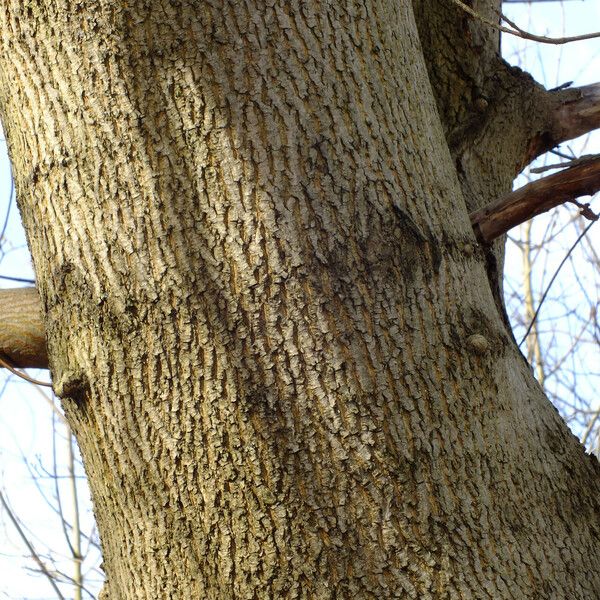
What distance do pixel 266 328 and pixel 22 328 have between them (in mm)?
681

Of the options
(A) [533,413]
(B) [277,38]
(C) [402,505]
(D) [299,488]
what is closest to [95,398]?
(D) [299,488]

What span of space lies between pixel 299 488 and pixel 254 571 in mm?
160

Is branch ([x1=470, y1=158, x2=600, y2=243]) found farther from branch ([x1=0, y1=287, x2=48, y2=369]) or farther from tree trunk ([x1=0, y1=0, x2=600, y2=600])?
branch ([x1=0, y1=287, x2=48, y2=369])

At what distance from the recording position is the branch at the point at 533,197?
1783 mm

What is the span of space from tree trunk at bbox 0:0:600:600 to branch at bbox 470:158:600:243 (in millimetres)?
404

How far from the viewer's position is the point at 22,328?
1649 millimetres

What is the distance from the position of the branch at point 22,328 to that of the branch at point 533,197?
1.07 metres

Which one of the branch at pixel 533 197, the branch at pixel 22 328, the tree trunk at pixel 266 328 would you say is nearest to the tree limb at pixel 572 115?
the branch at pixel 533 197

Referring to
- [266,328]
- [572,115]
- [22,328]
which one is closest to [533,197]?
[572,115]

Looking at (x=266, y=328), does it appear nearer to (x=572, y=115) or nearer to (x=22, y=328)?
(x=22, y=328)

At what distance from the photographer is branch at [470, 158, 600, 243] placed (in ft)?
5.85

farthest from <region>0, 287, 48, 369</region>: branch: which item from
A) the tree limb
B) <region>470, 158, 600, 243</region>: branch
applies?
the tree limb

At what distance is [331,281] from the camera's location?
1299 mm

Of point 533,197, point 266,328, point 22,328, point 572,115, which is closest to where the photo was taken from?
point 266,328
